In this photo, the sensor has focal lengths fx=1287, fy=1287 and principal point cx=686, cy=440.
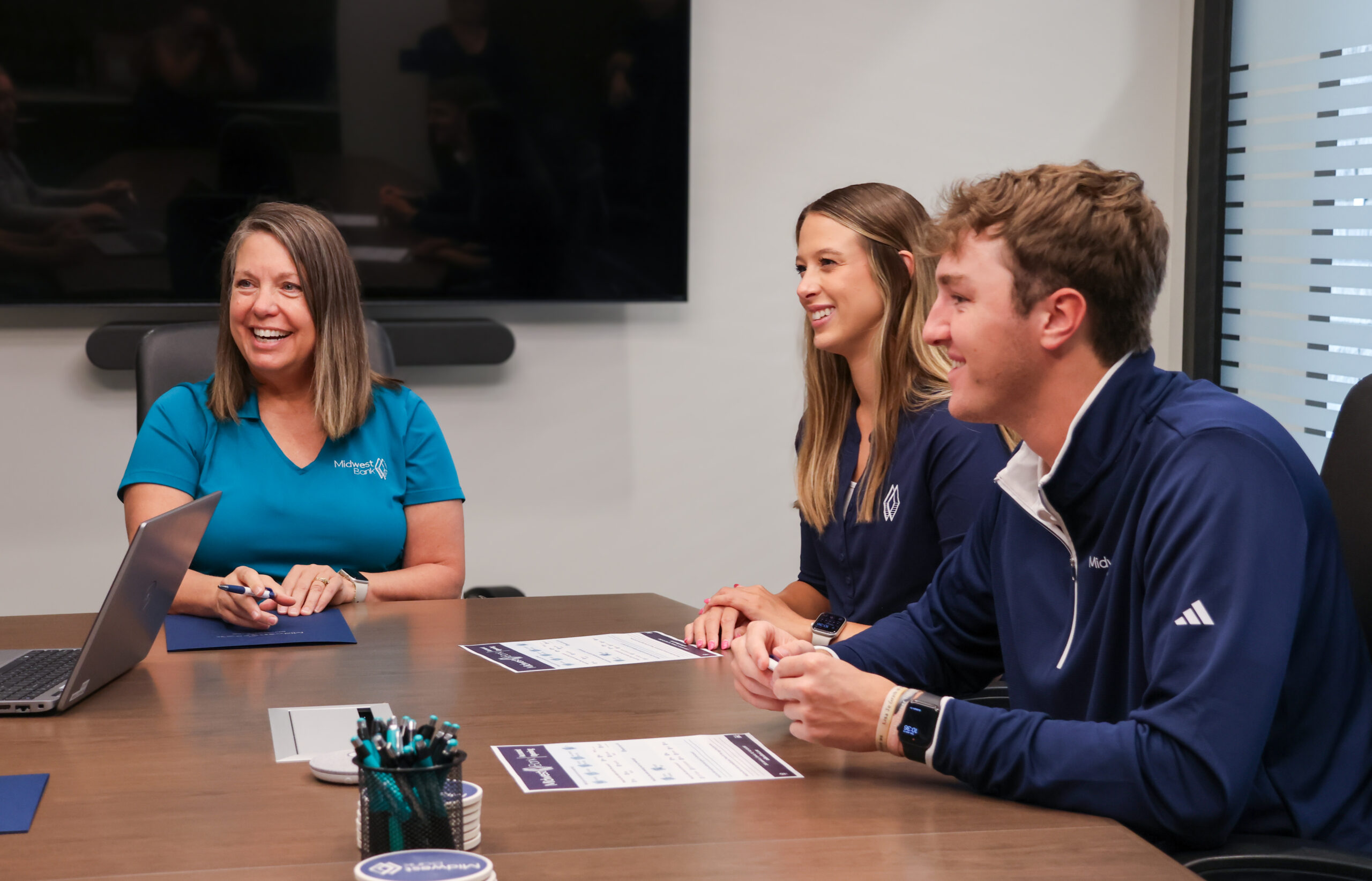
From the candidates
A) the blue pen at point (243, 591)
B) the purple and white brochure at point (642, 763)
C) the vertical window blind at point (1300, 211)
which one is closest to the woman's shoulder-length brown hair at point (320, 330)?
the blue pen at point (243, 591)

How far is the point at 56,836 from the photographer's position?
3.46 ft

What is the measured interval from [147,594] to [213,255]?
5.83 feet

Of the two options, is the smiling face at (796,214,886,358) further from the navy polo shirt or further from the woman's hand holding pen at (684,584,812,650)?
the woman's hand holding pen at (684,584,812,650)

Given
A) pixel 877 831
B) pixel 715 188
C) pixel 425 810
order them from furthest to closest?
1. pixel 715 188
2. pixel 877 831
3. pixel 425 810

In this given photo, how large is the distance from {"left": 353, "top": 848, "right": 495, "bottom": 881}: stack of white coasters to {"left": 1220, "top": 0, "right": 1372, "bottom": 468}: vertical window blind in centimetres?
282

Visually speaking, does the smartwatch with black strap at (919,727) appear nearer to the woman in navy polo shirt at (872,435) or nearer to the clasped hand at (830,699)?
the clasped hand at (830,699)

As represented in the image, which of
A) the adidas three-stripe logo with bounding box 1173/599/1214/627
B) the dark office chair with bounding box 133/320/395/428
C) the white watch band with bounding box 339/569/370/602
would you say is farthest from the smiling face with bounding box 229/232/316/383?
the adidas three-stripe logo with bounding box 1173/599/1214/627

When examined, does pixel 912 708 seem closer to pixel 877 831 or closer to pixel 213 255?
pixel 877 831

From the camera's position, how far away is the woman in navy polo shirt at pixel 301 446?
7.23 feet

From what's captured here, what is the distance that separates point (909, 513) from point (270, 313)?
1.16 meters

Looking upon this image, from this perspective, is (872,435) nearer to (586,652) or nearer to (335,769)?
(586,652)

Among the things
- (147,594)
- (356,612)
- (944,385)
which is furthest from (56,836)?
(944,385)

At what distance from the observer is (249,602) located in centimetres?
183

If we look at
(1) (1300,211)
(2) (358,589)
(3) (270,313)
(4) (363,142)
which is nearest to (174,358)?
(3) (270,313)
